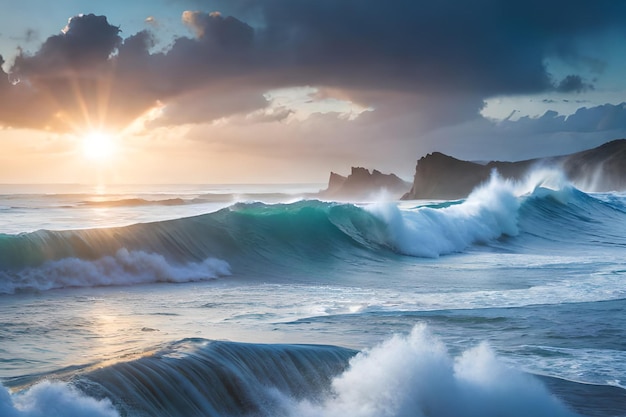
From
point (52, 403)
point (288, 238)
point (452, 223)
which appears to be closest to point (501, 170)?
point (452, 223)

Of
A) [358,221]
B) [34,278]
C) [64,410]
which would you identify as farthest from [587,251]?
[64,410]

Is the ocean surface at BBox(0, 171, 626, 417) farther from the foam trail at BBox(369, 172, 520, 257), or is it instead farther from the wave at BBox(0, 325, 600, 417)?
the foam trail at BBox(369, 172, 520, 257)

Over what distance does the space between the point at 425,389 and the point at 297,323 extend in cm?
356

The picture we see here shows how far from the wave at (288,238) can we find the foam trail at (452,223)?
4cm

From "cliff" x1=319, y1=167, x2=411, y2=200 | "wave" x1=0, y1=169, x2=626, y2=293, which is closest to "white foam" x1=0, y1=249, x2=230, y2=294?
"wave" x1=0, y1=169, x2=626, y2=293

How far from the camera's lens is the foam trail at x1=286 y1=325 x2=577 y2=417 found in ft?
20.4

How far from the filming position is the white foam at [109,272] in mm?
13039

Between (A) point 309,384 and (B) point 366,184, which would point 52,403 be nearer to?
(A) point 309,384

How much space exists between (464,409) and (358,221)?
704 inches

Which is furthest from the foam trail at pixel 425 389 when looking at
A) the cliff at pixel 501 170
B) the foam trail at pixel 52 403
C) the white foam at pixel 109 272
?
the cliff at pixel 501 170

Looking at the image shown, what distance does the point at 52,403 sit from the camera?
502 centimetres

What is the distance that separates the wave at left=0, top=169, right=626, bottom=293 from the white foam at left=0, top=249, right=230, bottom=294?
0.8 inches

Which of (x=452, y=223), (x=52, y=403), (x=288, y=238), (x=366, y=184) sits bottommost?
(x=52, y=403)

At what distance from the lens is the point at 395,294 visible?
13.1 meters
